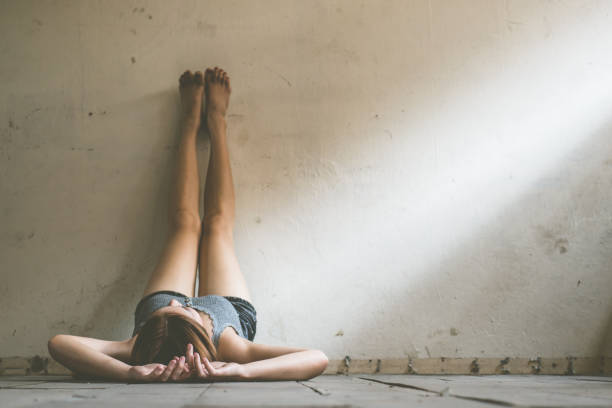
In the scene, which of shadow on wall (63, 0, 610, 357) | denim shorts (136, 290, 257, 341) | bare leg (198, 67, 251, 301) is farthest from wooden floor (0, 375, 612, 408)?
shadow on wall (63, 0, 610, 357)

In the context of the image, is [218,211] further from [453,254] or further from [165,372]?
[453,254]

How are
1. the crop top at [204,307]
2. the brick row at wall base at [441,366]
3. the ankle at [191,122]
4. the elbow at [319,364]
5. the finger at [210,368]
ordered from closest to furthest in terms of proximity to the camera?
1. the finger at [210,368]
2. the elbow at [319,364]
3. the crop top at [204,307]
4. the brick row at wall base at [441,366]
5. the ankle at [191,122]

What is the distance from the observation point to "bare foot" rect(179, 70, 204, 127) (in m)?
1.88

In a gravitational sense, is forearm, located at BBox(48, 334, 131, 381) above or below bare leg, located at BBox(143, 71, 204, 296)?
below

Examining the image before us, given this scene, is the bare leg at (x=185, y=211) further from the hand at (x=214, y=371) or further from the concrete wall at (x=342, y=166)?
the hand at (x=214, y=371)

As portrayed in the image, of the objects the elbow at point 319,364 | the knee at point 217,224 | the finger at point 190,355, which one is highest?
the knee at point 217,224

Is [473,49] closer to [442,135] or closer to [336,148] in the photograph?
[442,135]

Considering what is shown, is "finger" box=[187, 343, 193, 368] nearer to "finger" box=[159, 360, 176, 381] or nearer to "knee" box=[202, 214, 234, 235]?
"finger" box=[159, 360, 176, 381]

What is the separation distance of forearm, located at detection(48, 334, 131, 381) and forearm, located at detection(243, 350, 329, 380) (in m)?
0.34

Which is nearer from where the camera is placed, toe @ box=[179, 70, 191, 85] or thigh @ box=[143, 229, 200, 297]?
thigh @ box=[143, 229, 200, 297]

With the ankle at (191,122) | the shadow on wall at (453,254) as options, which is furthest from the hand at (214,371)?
the ankle at (191,122)

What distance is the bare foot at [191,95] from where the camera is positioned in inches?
74.0

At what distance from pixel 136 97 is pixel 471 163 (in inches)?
58.8

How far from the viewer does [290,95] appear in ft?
6.37
